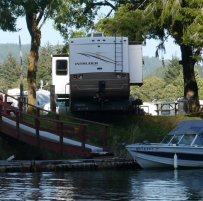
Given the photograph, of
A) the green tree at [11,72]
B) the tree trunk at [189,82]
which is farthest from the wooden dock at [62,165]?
the green tree at [11,72]

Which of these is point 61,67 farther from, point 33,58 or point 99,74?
point 99,74

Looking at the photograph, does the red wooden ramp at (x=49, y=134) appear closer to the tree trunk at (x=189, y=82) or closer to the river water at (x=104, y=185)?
the river water at (x=104, y=185)

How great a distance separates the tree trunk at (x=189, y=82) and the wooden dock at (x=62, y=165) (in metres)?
12.5

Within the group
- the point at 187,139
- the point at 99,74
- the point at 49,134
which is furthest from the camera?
the point at 99,74

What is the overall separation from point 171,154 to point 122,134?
14.6 feet

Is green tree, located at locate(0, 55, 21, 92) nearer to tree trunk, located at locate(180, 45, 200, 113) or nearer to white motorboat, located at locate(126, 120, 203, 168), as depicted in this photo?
tree trunk, located at locate(180, 45, 200, 113)

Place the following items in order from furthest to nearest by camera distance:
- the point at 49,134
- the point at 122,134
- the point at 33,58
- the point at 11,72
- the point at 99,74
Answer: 1. the point at 11,72
2. the point at 33,58
3. the point at 122,134
4. the point at 99,74
5. the point at 49,134

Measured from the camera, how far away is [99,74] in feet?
116

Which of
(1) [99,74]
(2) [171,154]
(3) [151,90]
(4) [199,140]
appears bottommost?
(2) [171,154]

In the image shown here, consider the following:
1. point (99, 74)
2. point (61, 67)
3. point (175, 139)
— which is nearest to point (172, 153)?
point (175, 139)

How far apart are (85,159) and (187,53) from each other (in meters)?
14.3

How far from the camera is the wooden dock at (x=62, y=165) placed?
30109mm

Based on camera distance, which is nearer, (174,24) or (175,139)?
(175,139)

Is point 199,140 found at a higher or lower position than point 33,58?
lower
